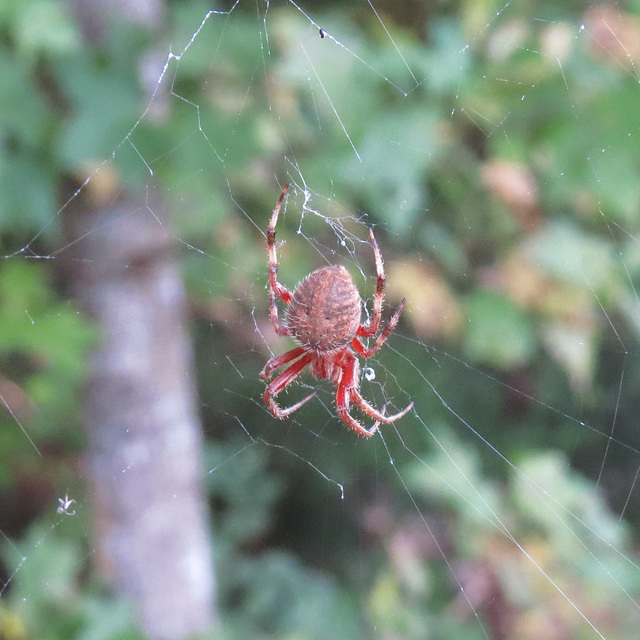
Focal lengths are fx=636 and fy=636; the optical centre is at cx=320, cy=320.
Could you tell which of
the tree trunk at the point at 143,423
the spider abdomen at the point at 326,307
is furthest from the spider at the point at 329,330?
the tree trunk at the point at 143,423

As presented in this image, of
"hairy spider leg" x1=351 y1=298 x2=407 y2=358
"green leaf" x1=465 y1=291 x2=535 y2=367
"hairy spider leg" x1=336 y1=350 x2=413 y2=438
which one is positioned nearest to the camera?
"hairy spider leg" x1=351 y1=298 x2=407 y2=358

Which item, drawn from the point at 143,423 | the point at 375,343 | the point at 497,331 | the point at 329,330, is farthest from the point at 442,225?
the point at 143,423

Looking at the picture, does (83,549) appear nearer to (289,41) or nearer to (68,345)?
(68,345)

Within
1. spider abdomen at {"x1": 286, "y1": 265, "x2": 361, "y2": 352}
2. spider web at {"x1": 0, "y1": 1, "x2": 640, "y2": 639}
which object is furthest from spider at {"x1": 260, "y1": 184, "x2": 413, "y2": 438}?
spider web at {"x1": 0, "y1": 1, "x2": 640, "y2": 639}

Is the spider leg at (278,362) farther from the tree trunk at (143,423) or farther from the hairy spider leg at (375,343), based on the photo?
the tree trunk at (143,423)

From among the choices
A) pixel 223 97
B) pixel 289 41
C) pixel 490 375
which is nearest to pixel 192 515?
pixel 490 375

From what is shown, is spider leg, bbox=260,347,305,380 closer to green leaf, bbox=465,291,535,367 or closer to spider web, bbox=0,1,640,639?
spider web, bbox=0,1,640,639

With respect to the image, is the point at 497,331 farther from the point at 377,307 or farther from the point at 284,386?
the point at 284,386
